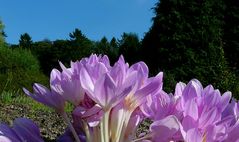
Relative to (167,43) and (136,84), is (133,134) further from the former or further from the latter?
(167,43)

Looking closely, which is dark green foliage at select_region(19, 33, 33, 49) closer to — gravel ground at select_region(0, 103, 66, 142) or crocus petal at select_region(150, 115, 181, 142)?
gravel ground at select_region(0, 103, 66, 142)

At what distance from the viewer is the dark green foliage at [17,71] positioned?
1152cm

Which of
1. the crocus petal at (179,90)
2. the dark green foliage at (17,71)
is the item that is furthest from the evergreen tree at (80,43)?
the crocus petal at (179,90)

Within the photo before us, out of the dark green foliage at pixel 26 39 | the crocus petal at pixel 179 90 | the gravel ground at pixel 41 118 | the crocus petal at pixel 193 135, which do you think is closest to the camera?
the crocus petal at pixel 193 135

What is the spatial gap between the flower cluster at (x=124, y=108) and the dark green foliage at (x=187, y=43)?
10.4 m

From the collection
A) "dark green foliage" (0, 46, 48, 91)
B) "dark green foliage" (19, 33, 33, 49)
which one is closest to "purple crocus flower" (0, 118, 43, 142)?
"dark green foliage" (0, 46, 48, 91)

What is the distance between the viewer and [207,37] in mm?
12211

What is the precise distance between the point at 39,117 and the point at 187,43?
573cm

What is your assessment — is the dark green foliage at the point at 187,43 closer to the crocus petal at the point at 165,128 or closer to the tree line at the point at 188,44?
the tree line at the point at 188,44

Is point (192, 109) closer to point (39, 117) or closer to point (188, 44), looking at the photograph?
point (39, 117)

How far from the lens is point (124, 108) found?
38.2 inches

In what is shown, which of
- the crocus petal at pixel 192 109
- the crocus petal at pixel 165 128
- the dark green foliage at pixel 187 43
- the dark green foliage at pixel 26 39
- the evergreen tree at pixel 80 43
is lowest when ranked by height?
the crocus petal at pixel 165 128

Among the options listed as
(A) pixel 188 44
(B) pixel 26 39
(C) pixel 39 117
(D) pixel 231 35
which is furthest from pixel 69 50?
(C) pixel 39 117

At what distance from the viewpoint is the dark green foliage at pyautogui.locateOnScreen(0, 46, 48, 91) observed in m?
11.5
